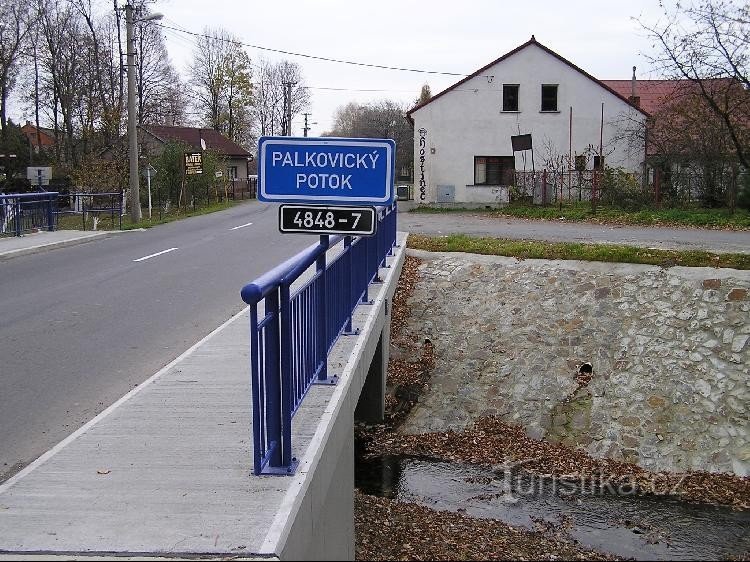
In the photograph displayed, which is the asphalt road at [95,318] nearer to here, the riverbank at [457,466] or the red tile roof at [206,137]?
the riverbank at [457,466]

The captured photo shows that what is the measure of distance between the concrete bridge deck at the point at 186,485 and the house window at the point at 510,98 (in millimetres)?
29625

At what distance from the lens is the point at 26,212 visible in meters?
21.5

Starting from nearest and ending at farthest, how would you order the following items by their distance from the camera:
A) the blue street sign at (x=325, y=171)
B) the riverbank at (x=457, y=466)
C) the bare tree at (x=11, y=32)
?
1. the blue street sign at (x=325, y=171)
2. the riverbank at (x=457, y=466)
3. the bare tree at (x=11, y=32)

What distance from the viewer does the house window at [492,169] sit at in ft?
113

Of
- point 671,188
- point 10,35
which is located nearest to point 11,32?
point 10,35

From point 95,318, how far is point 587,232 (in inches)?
589

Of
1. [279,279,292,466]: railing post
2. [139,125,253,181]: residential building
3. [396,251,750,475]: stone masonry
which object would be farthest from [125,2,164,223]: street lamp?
[139,125,253,181]: residential building

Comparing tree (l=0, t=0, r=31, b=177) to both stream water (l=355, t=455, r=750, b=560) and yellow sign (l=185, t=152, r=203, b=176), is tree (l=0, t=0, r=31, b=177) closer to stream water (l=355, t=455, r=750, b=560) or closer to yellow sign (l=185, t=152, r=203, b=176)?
yellow sign (l=185, t=152, r=203, b=176)

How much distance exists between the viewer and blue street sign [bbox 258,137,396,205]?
5.17 metres

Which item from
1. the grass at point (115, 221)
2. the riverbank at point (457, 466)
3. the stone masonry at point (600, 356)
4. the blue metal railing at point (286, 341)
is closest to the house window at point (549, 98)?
the grass at point (115, 221)

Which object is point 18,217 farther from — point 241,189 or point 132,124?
point 241,189

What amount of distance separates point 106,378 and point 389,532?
11.3 ft

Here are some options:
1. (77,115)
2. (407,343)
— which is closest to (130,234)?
(407,343)

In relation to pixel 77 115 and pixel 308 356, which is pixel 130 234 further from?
pixel 77 115
